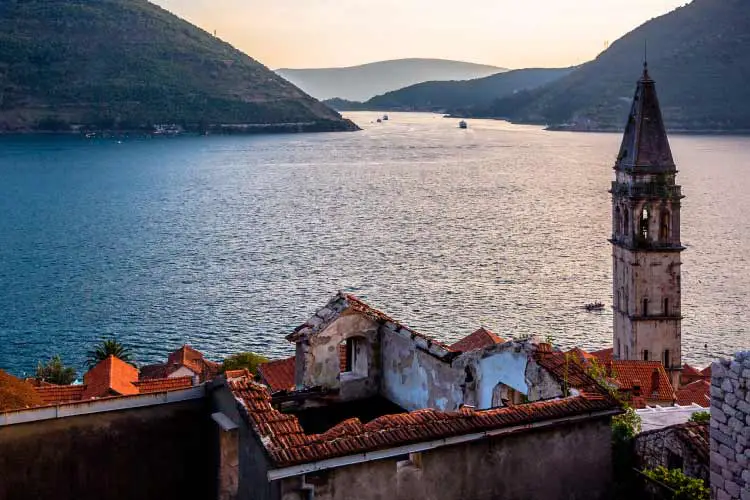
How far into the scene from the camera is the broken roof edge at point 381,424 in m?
5.84

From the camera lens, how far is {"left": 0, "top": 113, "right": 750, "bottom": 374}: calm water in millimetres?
45281

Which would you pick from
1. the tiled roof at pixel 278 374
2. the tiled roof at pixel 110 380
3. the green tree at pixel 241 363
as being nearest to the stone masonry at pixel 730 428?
the tiled roof at pixel 278 374

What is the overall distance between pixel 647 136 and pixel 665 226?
282 cm

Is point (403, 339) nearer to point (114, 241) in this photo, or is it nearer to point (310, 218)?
point (114, 241)

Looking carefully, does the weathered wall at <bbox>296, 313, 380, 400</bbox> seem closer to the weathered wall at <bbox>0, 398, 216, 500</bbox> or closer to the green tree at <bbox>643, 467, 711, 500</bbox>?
the weathered wall at <bbox>0, 398, 216, 500</bbox>

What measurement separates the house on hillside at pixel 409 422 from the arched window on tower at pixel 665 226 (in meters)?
22.9

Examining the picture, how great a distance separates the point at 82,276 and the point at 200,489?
55.2 metres

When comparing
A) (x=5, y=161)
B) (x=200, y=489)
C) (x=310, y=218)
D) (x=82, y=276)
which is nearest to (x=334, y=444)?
(x=200, y=489)

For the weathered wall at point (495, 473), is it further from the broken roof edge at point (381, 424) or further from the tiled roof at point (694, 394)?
the tiled roof at point (694, 394)

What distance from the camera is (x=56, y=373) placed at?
34.4m

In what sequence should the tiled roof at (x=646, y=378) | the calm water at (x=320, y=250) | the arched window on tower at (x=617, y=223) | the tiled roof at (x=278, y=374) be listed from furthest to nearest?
the calm water at (x=320, y=250) → the arched window on tower at (x=617, y=223) → the tiled roof at (x=646, y=378) → the tiled roof at (x=278, y=374)

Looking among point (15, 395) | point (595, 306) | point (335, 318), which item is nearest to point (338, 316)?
point (335, 318)

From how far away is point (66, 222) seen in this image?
8600 centimetres

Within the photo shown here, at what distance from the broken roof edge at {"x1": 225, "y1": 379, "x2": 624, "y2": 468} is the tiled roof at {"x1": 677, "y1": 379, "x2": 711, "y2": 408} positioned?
710 inches
